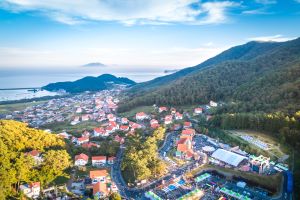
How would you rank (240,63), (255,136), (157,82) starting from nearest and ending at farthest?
(255,136) < (240,63) < (157,82)

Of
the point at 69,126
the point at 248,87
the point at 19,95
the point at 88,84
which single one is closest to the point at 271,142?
the point at 248,87

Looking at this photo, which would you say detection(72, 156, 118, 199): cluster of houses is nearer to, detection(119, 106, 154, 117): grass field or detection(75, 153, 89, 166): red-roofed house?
detection(75, 153, 89, 166): red-roofed house

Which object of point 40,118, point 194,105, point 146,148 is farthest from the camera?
point 40,118

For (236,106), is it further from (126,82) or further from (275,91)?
(126,82)

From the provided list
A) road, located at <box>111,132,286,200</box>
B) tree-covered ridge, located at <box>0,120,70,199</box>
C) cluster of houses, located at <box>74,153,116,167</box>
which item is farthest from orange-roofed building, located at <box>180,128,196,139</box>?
tree-covered ridge, located at <box>0,120,70,199</box>

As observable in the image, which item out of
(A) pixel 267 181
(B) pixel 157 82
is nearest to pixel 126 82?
(B) pixel 157 82

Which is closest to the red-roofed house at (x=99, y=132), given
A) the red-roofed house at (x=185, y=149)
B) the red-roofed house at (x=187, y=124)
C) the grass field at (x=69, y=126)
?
the grass field at (x=69, y=126)
